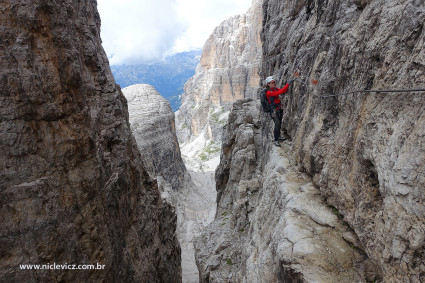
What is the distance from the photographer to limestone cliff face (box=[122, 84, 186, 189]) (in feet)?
130

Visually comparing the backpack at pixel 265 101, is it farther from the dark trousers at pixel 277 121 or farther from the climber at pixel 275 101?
the dark trousers at pixel 277 121

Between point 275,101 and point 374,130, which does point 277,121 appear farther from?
point 374,130

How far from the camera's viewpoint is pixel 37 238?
6.83 meters

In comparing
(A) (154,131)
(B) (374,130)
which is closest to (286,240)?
(B) (374,130)

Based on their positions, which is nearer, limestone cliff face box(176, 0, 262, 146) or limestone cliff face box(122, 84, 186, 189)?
limestone cliff face box(122, 84, 186, 189)

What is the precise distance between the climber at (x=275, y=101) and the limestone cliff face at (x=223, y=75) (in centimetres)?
7437

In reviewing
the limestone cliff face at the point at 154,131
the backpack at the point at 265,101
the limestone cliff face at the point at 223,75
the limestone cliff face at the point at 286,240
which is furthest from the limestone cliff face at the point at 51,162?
the limestone cliff face at the point at 223,75

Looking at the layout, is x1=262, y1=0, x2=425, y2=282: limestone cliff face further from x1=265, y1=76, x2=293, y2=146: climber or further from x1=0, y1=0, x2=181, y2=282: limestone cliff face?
x1=0, y1=0, x2=181, y2=282: limestone cliff face

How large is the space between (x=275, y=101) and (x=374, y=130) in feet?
23.5

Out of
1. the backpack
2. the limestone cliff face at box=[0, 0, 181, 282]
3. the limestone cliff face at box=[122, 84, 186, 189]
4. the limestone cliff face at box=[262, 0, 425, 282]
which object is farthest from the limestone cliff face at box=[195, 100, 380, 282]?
the limestone cliff face at box=[122, 84, 186, 189]

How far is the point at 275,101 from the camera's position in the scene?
12.5 m

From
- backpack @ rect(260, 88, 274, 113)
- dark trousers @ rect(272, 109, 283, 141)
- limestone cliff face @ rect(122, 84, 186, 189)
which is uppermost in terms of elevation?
backpack @ rect(260, 88, 274, 113)

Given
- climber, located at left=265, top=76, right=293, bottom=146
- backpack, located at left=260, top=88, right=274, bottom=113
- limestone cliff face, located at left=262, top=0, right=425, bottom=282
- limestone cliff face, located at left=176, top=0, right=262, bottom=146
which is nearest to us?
limestone cliff face, located at left=262, top=0, right=425, bottom=282

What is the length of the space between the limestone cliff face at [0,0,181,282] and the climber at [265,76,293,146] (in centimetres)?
842
